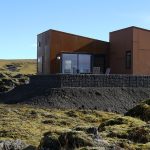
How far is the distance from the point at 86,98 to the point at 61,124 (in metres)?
11.8

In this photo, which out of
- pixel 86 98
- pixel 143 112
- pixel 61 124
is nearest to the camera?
pixel 143 112

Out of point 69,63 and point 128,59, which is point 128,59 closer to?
point 128,59

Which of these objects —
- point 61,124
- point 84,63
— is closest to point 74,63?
point 84,63

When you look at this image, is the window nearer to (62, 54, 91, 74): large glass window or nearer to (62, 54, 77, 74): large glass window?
(62, 54, 91, 74): large glass window

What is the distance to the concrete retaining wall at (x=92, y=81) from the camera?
3803 cm

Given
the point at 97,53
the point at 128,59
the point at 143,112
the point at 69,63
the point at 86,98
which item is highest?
the point at 97,53

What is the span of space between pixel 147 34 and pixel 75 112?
1849cm

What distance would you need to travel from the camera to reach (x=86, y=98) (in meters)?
36.3

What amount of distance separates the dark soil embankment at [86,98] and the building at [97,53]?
7836mm

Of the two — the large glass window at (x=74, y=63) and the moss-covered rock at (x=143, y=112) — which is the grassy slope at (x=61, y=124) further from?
the large glass window at (x=74, y=63)

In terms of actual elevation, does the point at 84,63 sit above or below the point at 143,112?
above

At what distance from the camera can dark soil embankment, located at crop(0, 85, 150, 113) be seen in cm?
3522

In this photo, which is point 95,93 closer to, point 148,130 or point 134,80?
point 134,80

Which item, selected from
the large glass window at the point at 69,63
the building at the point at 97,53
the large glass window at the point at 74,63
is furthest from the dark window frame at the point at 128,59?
the large glass window at the point at 69,63
